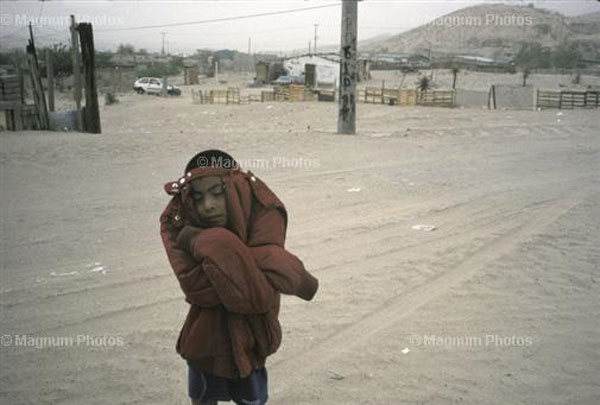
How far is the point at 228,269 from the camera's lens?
2.06 meters

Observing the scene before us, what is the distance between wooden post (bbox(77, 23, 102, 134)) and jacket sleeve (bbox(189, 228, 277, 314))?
51.5ft

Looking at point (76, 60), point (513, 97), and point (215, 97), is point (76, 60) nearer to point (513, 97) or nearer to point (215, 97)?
point (215, 97)

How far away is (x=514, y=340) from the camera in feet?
14.5

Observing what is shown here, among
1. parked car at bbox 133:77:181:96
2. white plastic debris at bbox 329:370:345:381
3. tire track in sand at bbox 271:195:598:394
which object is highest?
parked car at bbox 133:77:181:96

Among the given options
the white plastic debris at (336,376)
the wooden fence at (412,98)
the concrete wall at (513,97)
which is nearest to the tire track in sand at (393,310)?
the white plastic debris at (336,376)

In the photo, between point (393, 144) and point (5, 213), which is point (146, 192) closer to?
point (5, 213)

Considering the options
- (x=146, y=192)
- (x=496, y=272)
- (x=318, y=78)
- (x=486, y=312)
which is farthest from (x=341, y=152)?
(x=318, y=78)

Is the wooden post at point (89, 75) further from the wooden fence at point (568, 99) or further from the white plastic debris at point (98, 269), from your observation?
the wooden fence at point (568, 99)

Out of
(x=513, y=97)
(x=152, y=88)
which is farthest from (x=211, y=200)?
(x=152, y=88)

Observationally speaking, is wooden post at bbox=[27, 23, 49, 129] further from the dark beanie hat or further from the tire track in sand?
the dark beanie hat

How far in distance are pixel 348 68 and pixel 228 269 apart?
654 inches

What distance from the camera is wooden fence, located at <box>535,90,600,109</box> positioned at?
1109 inches

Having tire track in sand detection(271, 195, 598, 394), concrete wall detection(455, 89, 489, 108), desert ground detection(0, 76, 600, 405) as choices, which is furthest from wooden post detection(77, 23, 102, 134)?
concrete wall detection(455, 89, 489, 108)

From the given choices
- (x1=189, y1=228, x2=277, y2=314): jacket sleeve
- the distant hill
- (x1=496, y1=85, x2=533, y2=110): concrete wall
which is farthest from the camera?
the distant hill
